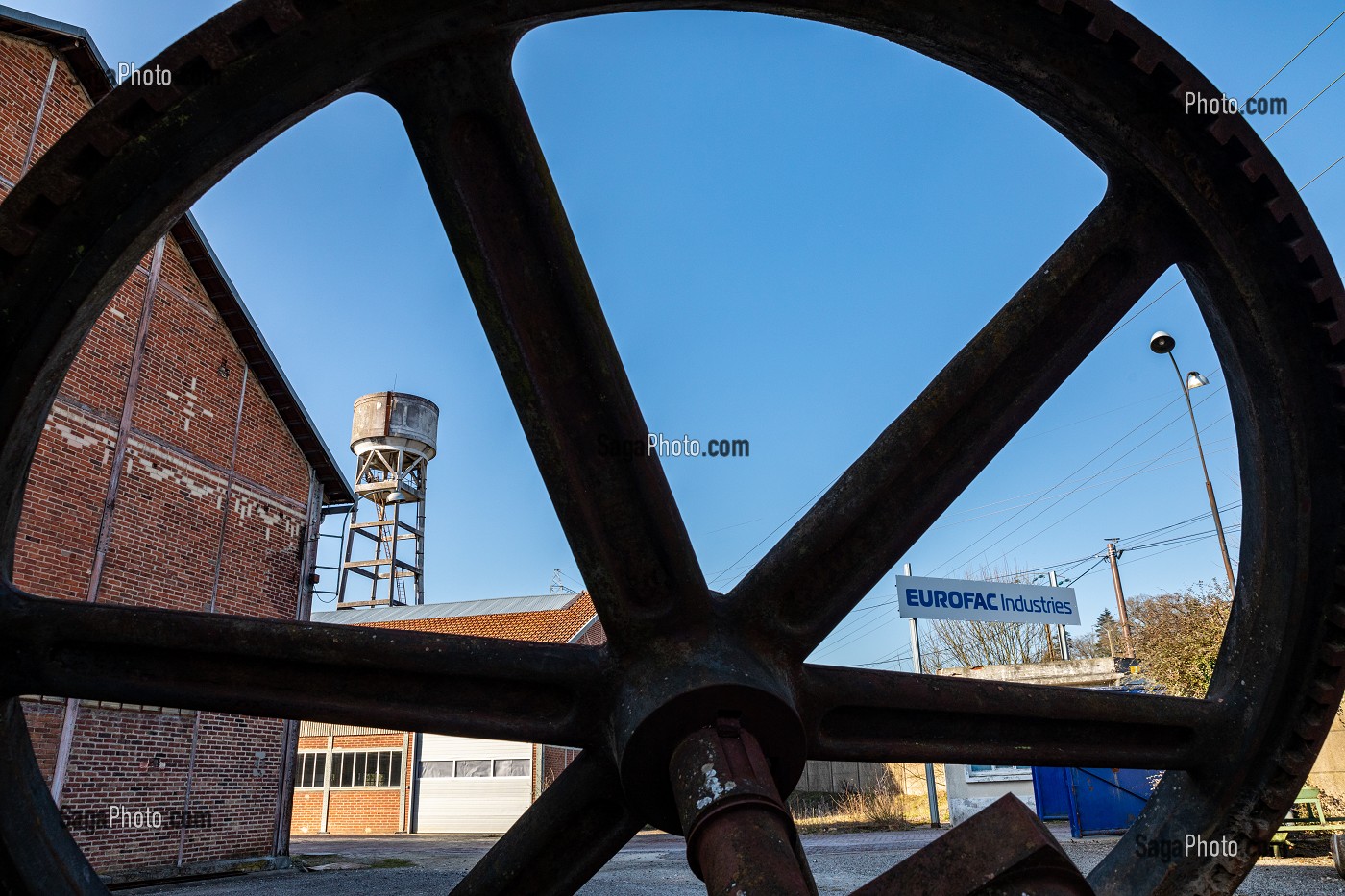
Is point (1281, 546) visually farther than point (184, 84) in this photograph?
Yes

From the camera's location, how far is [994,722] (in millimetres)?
2900

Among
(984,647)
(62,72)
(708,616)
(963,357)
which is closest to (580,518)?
(708,616)

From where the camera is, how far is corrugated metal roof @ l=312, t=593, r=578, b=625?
34.0 meters

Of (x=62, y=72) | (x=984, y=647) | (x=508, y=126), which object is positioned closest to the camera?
(x=508, y=126)

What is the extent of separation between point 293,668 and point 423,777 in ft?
91.6

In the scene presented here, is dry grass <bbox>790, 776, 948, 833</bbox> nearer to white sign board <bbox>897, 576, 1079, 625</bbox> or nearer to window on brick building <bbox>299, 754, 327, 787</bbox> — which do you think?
white sign board <bbox>897, 576, 1079, 625</bbox>

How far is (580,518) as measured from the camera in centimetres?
251

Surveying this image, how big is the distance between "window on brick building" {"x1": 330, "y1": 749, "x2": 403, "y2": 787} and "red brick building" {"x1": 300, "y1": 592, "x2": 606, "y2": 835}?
0.09 ft

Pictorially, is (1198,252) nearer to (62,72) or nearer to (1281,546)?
(1281,546)

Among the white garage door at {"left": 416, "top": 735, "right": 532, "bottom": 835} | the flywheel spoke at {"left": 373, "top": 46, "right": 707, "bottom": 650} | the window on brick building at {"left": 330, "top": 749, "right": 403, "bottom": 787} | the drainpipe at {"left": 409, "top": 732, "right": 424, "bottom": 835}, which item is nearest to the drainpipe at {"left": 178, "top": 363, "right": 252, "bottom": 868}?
the flywheel spoke at {"left": 373, "top": 46, "right": 707, "bottom": 650}

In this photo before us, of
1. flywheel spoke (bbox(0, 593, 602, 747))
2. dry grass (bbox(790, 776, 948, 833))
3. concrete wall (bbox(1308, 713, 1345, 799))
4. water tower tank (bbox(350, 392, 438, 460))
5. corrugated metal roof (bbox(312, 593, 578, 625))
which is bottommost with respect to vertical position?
flywheel spoke (bbox(0, 593, 602, 747))

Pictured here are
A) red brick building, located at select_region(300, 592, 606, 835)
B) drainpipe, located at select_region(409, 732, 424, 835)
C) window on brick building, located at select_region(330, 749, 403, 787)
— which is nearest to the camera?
red brick building, located at select_region(300, 592, 606, 835)

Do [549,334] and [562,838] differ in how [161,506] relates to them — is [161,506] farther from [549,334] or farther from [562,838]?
[549,334]

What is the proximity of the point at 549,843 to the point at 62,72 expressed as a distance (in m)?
14.8
